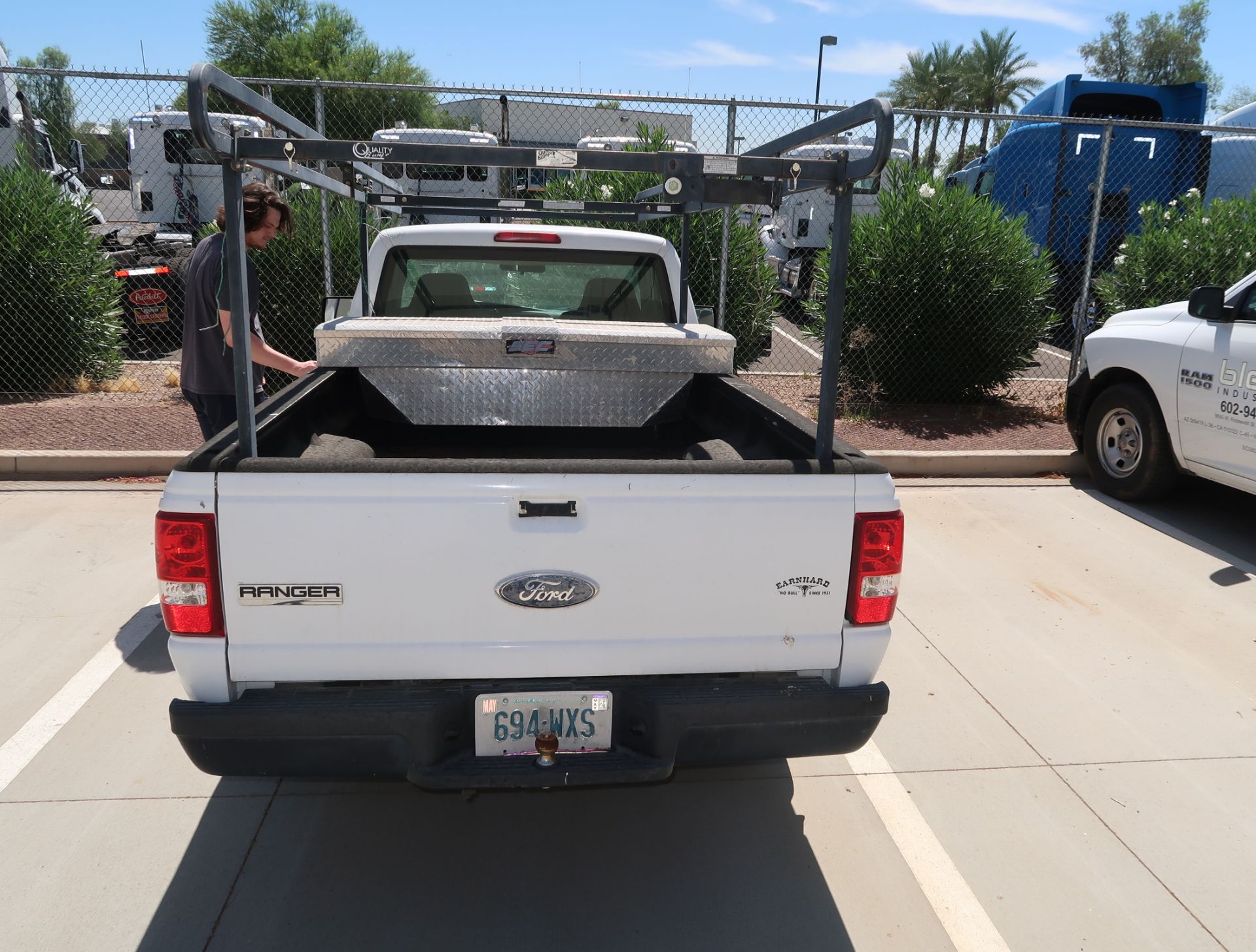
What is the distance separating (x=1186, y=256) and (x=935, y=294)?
2.66 meters

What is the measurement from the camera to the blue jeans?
183 inches

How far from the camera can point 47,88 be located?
41.7 feet

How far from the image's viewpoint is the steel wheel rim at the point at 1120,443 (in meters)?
6.91

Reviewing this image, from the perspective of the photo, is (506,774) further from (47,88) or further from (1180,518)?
(47,88)

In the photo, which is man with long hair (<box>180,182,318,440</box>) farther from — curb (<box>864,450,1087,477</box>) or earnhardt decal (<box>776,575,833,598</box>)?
curb (<box>864,450,1087,477</box>)

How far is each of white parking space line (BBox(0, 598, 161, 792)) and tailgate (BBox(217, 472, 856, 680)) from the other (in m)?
1.62

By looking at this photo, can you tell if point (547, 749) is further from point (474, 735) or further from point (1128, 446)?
point (1128, 446)

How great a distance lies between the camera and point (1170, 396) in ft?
21.0

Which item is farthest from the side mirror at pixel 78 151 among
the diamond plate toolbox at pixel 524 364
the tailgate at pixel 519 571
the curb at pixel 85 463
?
the tailgate at pixel 519 571

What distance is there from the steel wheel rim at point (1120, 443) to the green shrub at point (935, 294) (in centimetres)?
200

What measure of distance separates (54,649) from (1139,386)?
6.89 metres

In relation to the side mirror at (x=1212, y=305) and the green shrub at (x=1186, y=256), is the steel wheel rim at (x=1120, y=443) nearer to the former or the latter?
the side mirror at (x=1212, y=305)

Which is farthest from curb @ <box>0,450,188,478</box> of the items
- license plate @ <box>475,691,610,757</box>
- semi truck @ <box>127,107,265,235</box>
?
semi truck @ <box>127,107,265,235</box>

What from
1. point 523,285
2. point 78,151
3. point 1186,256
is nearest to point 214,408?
point 523,285
